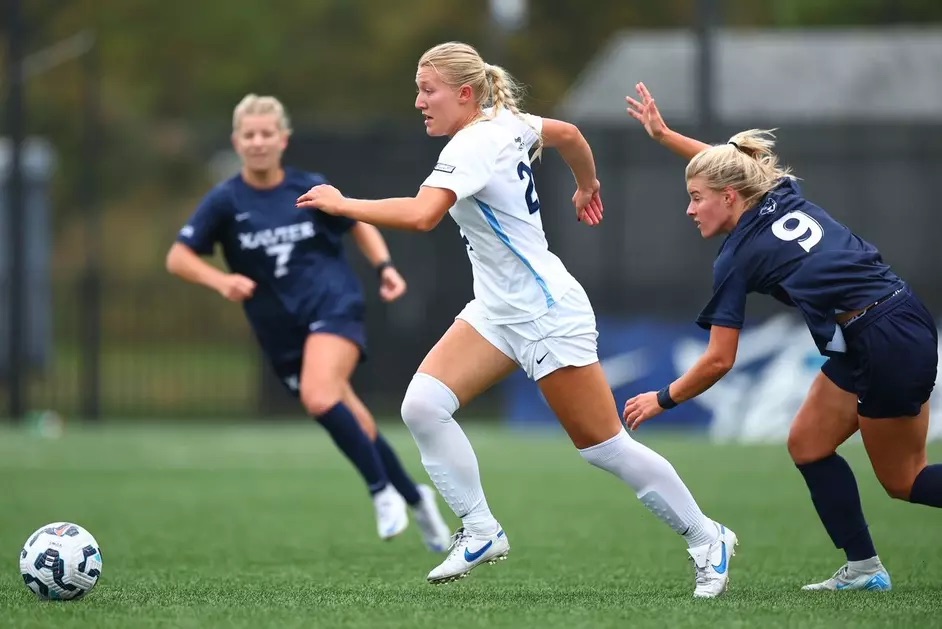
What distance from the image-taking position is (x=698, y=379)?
515cm

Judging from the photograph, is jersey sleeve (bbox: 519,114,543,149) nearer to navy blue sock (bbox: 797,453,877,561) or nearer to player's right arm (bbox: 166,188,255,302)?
navy blue sock (bbox: 797,453,877,561)

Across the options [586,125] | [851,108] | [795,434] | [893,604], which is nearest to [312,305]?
[795,434]

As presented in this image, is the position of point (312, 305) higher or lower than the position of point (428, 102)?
lower

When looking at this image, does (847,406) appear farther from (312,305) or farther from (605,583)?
(312,305)

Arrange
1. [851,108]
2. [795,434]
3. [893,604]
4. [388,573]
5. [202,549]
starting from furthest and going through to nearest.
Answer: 1. [851,108]
2. [202,549]
3. [388,573]
4. [795,434]
5. [893,604]

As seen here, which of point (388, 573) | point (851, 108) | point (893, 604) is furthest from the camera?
point (851, 108)

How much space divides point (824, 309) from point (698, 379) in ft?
1.69

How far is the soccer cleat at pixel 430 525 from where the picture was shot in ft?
23.5

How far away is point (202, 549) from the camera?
700 centimetres

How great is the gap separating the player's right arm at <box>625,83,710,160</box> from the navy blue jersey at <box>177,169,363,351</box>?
2.07m

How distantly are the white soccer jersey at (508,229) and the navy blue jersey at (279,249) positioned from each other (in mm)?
2066

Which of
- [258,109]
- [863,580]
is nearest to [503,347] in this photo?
[863,580]

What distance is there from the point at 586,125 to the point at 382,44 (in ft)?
42.1

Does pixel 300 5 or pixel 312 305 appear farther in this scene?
pixel 300 5
